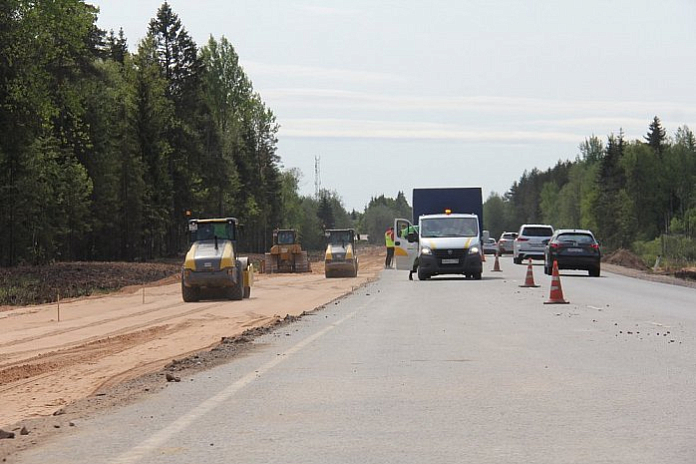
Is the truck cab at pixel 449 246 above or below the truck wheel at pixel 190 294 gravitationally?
above

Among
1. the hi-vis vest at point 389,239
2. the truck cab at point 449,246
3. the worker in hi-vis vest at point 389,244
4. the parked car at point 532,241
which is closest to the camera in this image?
the truck cab at point 449,246

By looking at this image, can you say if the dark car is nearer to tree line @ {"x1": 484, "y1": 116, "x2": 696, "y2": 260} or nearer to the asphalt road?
the asphalt road

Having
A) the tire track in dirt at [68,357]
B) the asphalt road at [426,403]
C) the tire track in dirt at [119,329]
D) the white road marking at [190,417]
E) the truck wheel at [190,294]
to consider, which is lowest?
the tire track in dirt at [119,329]

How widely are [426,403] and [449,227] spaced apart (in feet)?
85.4

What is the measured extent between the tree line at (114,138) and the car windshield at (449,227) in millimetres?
15509

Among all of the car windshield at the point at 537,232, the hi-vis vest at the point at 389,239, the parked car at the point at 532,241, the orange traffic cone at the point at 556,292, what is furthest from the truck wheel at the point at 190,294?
the car windshield at the point at 537,232

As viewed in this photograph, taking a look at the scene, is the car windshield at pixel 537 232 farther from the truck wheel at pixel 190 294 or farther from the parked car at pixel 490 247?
the parked car at pixel 490 247

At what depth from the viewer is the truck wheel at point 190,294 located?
93.4 feet

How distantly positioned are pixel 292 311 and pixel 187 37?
57.7 meters

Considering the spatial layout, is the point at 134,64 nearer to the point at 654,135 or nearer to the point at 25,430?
the point at 25,430

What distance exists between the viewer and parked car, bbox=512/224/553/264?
5216 cm

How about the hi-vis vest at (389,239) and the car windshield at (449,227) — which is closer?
the car windshield at (449,227)

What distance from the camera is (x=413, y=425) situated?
25.6ft

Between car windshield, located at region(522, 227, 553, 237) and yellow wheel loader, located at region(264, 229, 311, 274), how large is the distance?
11.2 meters
